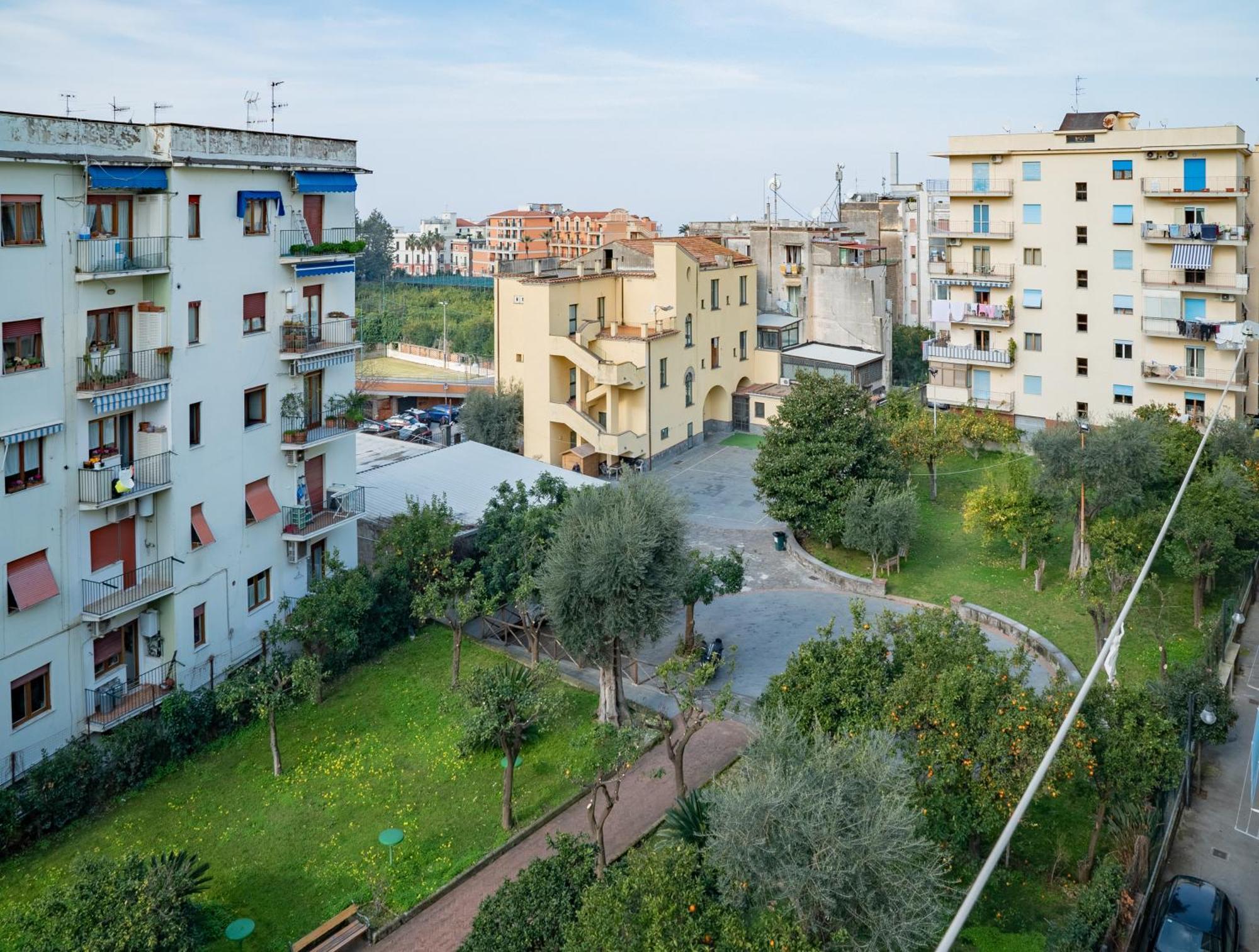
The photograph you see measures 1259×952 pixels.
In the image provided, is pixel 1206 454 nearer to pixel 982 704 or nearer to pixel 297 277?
pixel 982 704

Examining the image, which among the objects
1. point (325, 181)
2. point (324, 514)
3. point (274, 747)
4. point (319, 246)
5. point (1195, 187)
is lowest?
point (274, 747)

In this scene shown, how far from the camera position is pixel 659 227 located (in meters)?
77.4

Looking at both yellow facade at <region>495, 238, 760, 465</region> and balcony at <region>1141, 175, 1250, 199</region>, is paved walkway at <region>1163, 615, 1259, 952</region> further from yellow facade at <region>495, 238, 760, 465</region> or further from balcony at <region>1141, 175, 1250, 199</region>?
yellow facade at <region>495, 238, 760, 465</region>

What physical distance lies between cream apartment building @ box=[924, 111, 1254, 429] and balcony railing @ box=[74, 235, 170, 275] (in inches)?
1301

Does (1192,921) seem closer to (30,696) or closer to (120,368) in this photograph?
(30,696)

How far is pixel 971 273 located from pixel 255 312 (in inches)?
1231

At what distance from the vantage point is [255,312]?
2638 cm

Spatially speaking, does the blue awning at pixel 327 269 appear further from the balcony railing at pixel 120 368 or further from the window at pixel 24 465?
the window at pixel 24 465

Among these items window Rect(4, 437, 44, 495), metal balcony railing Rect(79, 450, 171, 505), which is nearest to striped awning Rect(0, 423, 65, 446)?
window Rect(4, 437, 44, 495)

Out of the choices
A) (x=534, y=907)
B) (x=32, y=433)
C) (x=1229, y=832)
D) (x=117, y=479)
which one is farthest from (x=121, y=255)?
(x=1229, y=832)

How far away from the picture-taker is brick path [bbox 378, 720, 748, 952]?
59.7 ft

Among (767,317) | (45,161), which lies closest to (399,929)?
(45,161)

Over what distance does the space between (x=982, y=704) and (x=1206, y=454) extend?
20.7m

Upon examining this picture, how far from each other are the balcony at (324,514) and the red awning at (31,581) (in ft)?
21.4
